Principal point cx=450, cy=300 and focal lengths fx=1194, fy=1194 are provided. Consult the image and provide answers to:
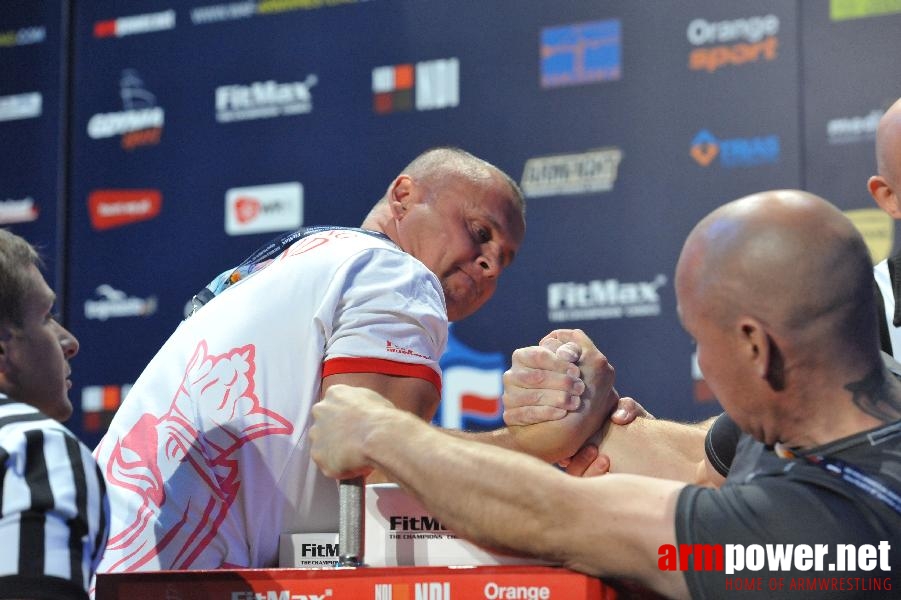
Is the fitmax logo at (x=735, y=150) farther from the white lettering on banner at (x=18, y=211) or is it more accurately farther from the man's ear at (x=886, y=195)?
the white lettering on banner at (x=18, y=211)

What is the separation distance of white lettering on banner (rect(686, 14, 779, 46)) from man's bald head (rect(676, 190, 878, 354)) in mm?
2482

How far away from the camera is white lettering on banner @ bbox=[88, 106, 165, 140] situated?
15.1 ft

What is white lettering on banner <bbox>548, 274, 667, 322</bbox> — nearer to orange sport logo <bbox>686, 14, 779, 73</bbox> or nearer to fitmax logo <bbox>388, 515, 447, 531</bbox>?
orange sport logo <bbox>686, 14, 779, 73</bbox>

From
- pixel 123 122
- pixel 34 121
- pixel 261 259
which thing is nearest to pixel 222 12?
pixel 123 122

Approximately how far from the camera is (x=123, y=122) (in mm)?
4668

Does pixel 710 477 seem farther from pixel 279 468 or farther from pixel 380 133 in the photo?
pixel 380 133

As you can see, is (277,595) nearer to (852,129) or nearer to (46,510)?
(46,510)

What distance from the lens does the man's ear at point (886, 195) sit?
2.45m

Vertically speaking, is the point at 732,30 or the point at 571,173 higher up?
the point at 732,30

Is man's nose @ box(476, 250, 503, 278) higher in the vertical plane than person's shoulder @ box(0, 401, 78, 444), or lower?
higher

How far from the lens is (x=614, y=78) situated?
3893mm

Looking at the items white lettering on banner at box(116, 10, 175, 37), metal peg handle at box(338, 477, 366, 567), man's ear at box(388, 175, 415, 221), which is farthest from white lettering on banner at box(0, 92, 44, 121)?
metal peg handle at box(338, 477, 366, 567)

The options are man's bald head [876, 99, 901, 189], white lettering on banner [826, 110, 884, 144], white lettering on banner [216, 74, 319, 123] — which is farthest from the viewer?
white lettering on banner [216, 74, 319, 123]

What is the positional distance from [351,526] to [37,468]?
36 cm
